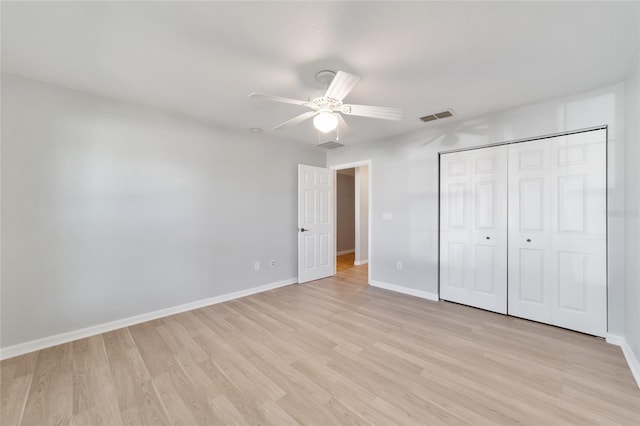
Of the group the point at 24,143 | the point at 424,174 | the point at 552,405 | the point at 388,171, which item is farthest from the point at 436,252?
the point at 24,143

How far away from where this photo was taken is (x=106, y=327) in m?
2.64

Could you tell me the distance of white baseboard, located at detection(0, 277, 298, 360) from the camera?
2217 millimetres

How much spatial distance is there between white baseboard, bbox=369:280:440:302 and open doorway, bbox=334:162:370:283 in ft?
1.19

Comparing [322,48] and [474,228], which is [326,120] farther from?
[474,228]

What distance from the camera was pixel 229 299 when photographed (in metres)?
3.57

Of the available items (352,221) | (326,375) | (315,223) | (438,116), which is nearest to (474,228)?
(438,116)

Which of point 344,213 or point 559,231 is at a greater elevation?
point 344,213

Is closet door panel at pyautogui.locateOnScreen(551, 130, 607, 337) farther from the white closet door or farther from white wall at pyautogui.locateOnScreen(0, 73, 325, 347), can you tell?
white wall at pyautogui.locateOnScreen(0, 73, 325, 347)

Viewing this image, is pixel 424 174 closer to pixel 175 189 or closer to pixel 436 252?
pixel 436 252

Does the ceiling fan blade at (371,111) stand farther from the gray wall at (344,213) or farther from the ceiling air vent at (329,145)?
the gray wall at (344,213)

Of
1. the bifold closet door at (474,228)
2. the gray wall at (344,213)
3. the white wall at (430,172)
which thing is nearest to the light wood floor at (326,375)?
the bifold closet door at (474,228)

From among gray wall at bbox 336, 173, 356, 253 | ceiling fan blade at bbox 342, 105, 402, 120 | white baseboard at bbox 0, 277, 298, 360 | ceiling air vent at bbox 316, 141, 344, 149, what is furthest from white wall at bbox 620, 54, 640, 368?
gray wall at bbox 336, 173, 356, 253

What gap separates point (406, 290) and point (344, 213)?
3.85 metres

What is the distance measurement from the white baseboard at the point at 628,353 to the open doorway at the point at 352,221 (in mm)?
2930
